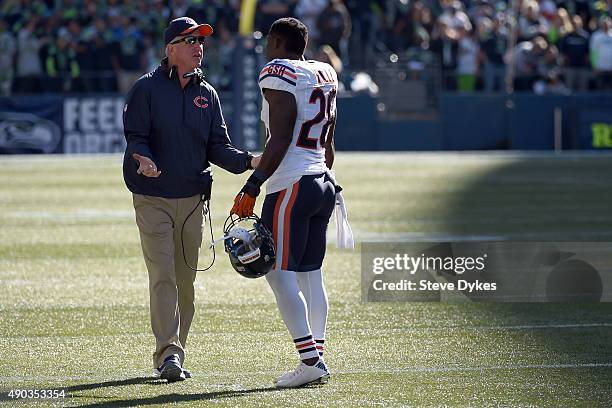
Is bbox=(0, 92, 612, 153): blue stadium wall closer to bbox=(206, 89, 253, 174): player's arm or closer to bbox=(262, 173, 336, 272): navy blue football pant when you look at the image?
bbox=(206, 89, 253, 174): player's arm

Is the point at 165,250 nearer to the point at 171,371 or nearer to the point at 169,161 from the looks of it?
the point at 169,161

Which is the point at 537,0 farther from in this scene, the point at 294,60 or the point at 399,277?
the point at 294,60

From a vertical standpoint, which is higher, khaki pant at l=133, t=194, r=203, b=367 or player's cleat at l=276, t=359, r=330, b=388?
khaki pant at l=133, t=194, r=203, b=367

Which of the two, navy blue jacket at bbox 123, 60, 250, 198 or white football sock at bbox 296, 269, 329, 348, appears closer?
white football sock at bbox 296, 269, 329, 348

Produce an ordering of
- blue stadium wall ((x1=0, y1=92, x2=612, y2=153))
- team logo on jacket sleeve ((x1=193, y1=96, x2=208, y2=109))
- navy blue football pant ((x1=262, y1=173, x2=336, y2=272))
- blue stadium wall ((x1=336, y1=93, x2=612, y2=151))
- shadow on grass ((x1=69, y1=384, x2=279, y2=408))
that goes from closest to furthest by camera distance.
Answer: shadow on grass ((x1=69, y1=384, x2=279, y2=408))
navy blue football pant ((x1=262, y1=173, x2=336, y2=272))
team logo on jacket sleeve ((x1=193, y1=96, x2=208, y2=109))
blue stadium wall ((x1=0, y1=92, x2=612, y2=153))
blue stadium wall ((x1=336, y1=93, x2=612, y2=151))

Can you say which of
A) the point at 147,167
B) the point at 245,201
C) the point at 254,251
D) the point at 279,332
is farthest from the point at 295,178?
the point at 279,332

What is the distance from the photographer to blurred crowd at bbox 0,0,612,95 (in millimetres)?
27625

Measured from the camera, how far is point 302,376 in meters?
6.80

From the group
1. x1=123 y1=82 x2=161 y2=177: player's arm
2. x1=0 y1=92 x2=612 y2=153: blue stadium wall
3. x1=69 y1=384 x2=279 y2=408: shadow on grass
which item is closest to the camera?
x1=69 y1=384 x2=279 y2=408: shadow on grass

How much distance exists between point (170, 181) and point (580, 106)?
21.7m

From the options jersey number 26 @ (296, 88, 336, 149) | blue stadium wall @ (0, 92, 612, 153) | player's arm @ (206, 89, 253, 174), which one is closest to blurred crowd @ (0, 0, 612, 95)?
blue stadium wall @ (0, 92, 612, 153)

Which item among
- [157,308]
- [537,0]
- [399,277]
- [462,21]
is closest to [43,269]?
[399,277]

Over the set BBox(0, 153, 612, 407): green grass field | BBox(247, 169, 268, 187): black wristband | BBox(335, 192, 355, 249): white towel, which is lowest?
BBox(0, 153, 612, 407): green grass field

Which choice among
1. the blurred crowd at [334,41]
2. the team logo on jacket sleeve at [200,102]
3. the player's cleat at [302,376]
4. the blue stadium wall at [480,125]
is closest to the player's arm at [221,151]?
the team logo on jacket sleeve at [200,102]
